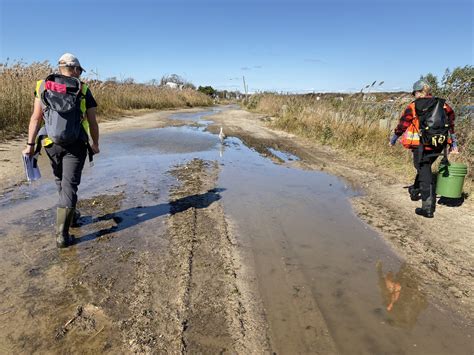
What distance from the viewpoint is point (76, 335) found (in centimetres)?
244

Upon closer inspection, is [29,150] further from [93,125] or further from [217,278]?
[217,278]

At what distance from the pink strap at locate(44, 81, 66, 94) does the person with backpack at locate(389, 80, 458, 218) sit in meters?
4.65

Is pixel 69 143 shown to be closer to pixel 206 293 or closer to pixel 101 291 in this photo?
pixel 101 291

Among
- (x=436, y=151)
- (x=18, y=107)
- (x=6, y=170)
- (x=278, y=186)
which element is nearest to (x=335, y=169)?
(x=278, y=186)

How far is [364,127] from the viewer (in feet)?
38.7

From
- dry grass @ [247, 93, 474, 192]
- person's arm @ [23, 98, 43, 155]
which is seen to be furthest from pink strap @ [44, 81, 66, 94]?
dry grass @ [247, 93, 474, 192]

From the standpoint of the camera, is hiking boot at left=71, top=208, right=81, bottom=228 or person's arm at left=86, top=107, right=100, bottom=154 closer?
person's arm at left=86, top=107, right=100, bottom=154

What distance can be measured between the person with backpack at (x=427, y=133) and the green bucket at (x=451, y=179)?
255 millimetres

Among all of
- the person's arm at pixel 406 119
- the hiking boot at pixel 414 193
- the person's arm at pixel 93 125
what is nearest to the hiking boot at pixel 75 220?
the person's arm at pixel 93 125

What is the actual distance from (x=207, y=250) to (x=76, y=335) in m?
1.61

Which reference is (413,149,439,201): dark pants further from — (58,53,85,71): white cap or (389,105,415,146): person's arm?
(58,53,85,71): white cap

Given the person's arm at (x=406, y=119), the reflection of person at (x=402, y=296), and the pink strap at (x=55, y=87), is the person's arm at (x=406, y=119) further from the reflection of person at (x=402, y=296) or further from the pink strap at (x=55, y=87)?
the pink strap at (x=55, y=87)

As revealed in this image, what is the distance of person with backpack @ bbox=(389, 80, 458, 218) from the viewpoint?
516 cm

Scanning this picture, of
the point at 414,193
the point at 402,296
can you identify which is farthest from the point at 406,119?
the point at 402,296
